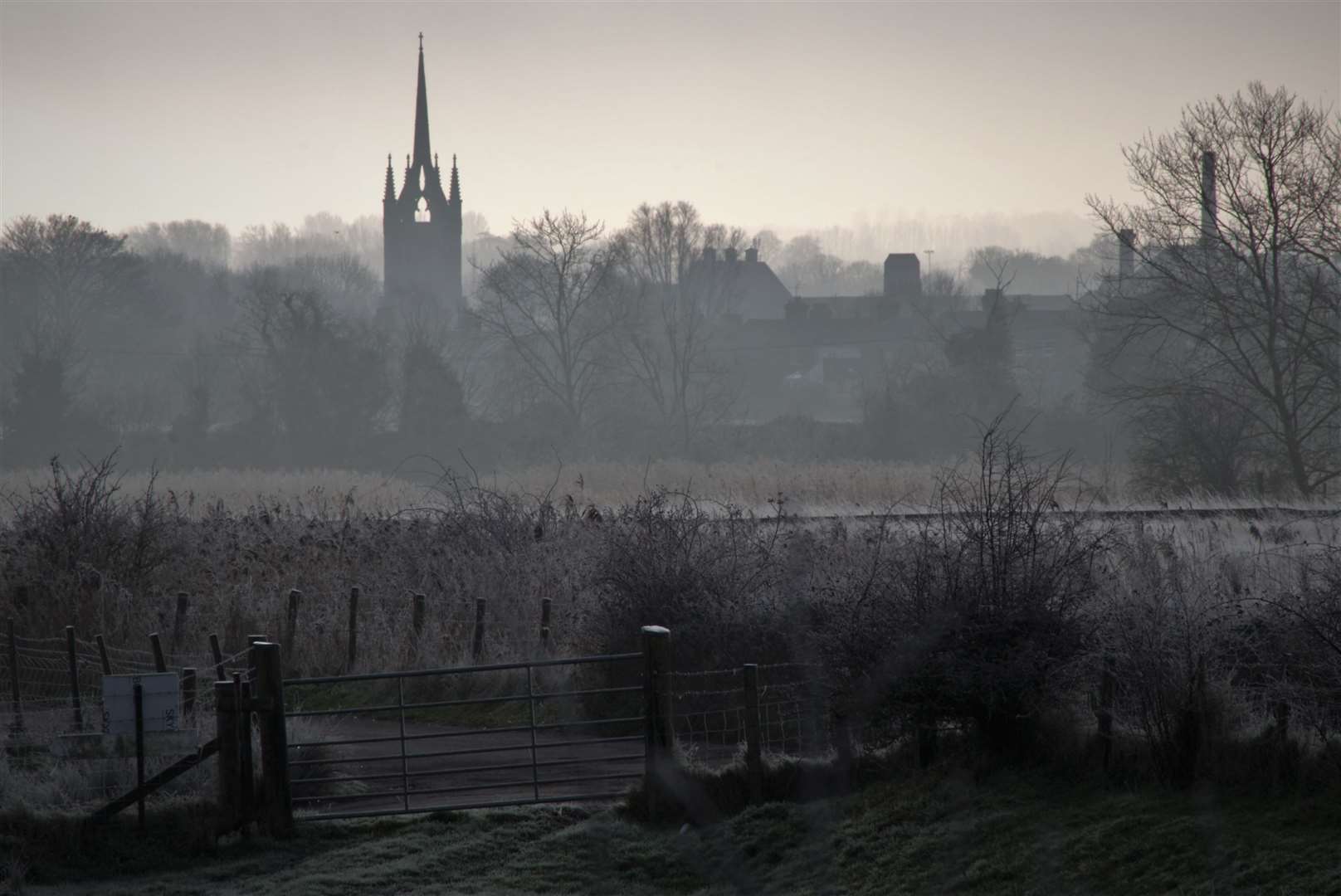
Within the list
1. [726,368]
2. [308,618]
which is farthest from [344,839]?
[726,368]

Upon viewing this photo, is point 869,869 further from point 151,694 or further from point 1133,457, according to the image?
Result: point 1133,457

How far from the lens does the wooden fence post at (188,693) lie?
38.0ft

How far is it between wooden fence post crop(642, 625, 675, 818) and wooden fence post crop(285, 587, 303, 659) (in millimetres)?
7067

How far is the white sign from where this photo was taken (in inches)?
399

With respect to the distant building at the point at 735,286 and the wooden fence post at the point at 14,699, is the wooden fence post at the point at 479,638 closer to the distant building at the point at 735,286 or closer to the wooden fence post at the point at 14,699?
the wooden fence post at the point at 14,699

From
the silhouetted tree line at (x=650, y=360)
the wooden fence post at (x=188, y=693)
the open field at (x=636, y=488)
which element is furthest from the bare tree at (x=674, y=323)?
the wooden fence post at (x=188, y=693)

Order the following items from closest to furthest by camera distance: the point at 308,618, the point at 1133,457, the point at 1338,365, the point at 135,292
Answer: the point at 308,618 → the point at 1338,365 → the point at 1133,457 → the point at 135,292

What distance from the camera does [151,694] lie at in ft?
33.4

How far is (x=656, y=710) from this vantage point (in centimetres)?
1040

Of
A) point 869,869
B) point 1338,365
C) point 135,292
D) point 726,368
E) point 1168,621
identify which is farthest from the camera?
point 135,292

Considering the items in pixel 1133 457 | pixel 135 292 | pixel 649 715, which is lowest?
pixel 649 715

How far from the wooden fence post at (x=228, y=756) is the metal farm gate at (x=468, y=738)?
18.0 inches

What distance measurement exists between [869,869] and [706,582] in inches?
220

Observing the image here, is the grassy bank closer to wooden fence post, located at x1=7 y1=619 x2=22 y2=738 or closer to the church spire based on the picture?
wooden fence post, located at x1=7 y1=619 x2=22 y2=738
